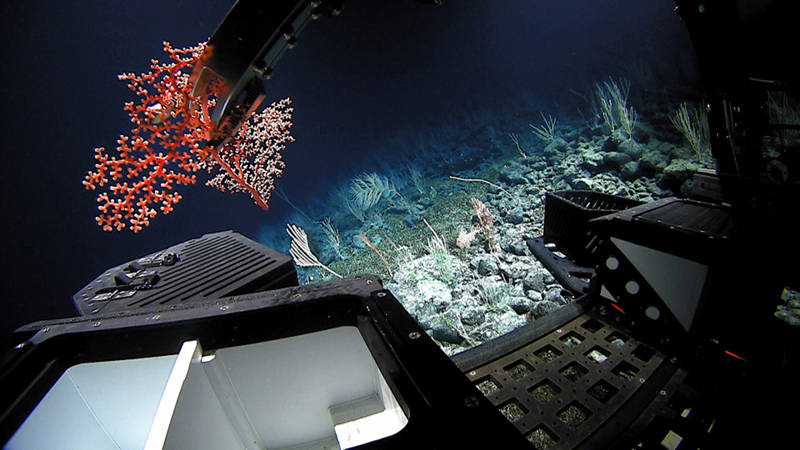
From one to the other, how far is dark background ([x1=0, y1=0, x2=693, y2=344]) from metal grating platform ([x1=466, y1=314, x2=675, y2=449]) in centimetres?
478

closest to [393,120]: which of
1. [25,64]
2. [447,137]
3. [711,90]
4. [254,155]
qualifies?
[447,137]

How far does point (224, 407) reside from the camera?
1125 mm

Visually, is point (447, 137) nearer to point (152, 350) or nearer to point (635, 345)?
point (635, 345)

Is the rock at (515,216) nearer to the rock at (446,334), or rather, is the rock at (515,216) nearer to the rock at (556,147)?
the rock at (446,334)

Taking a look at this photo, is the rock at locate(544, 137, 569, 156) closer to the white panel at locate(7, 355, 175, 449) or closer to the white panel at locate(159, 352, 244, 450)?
the white panel at locate(159, 352, 244, 450)

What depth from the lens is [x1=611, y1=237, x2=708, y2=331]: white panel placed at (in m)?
1.39

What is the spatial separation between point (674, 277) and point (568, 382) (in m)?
0.80

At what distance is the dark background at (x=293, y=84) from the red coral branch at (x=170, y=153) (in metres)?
0.26

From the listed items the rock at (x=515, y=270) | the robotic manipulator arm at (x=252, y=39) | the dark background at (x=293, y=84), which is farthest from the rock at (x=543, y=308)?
the dark background at (x=293, y=84)

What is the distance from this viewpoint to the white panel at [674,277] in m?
1.39

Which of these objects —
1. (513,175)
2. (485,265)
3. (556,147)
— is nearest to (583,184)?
(513,175)

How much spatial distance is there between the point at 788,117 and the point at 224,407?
6.63 m

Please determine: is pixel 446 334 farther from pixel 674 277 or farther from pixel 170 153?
pixel 170 153

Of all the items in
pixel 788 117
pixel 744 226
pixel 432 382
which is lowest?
pixel 788 117
